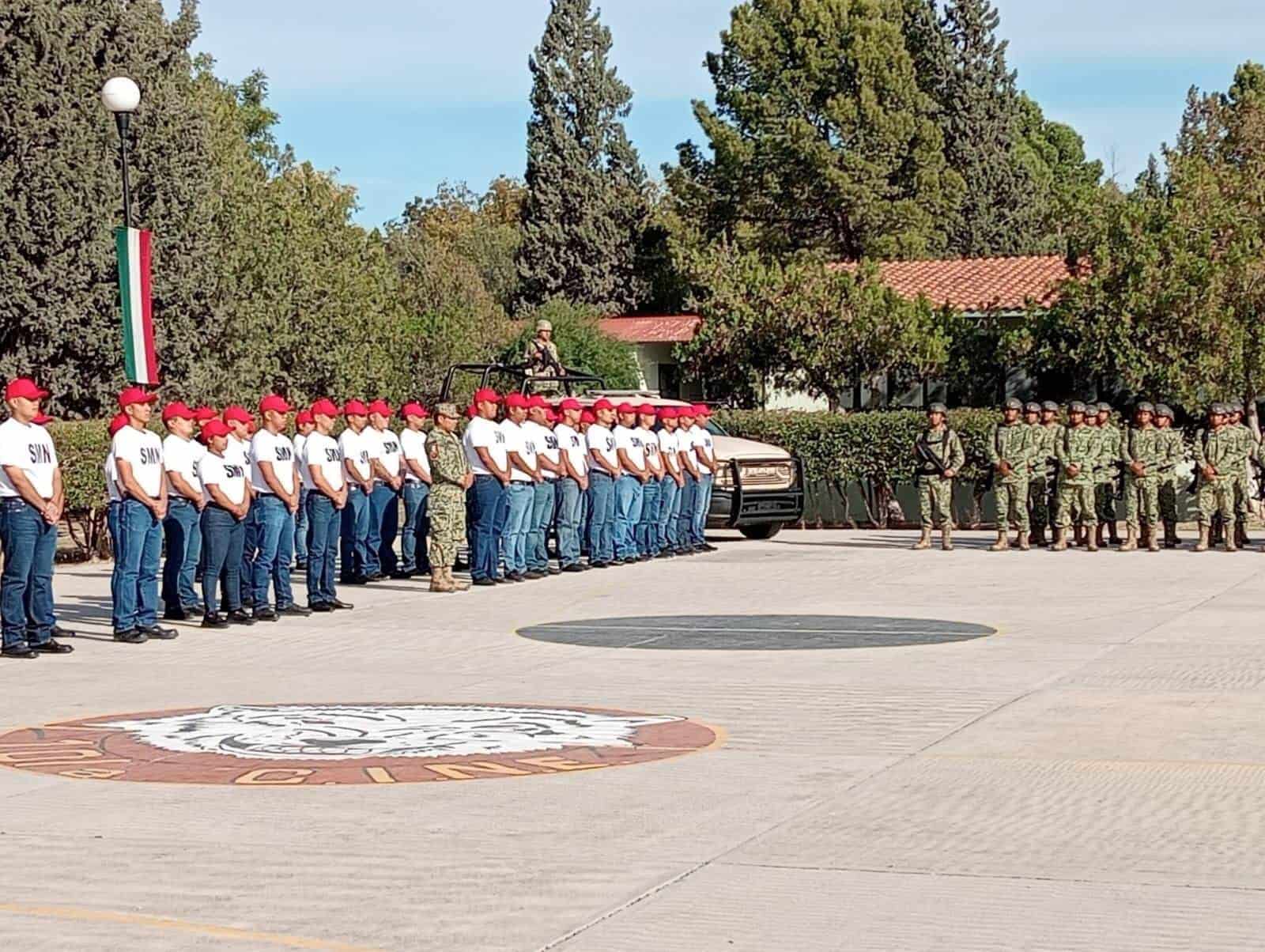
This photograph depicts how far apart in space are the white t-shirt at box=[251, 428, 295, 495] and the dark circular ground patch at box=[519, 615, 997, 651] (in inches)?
102

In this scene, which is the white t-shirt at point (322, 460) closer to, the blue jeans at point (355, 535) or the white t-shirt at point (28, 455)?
the blue jeans at point (355, 535)

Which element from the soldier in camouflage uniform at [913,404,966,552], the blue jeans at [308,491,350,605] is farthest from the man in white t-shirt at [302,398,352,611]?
the soldier in camouflage uniform at [913,404,966,552]

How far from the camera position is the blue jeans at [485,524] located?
19.2m

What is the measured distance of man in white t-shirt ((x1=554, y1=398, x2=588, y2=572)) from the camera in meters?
20.7

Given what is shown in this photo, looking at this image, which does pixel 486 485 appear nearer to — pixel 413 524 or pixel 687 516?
pixel 413 524

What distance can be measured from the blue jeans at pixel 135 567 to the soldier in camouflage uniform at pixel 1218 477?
509 inches

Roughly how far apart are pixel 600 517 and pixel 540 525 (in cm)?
132

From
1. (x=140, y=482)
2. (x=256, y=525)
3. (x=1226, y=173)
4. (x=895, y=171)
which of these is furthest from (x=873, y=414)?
(x=895, y=171)

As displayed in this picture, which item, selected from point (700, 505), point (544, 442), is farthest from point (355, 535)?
point (700, 505)

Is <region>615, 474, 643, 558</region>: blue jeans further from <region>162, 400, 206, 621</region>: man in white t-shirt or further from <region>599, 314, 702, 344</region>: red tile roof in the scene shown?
<region>599, 314, 702, 344</region>: red tile roof

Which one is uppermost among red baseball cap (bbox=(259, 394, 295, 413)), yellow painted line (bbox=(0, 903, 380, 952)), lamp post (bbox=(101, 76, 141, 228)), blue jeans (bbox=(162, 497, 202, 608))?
lamp post (bbox=(101, 76, 141, 228))

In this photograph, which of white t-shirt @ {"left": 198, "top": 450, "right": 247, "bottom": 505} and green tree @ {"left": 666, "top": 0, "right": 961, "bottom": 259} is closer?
white t-shirt @ {"left": 198, "top": 450, "right": 247, "bottom": 505}

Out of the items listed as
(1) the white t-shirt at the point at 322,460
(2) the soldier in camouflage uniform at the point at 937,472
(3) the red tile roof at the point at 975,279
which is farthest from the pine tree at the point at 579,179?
(1) the white t-shirt at the point at 322,460

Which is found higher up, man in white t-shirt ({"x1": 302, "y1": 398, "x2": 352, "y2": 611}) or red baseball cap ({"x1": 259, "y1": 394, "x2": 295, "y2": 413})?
red baseball cap ({"x1": 259, "y1": 394, "x2": 295, "y2": 413})
